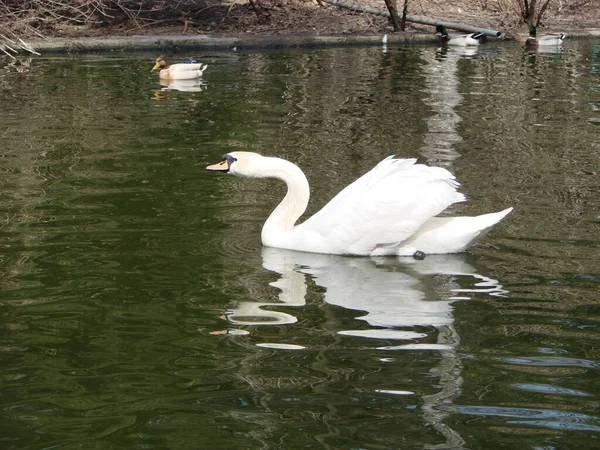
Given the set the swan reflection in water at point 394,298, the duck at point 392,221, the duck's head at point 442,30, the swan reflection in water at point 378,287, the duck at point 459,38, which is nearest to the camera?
the swan reflection in water at point 394,298

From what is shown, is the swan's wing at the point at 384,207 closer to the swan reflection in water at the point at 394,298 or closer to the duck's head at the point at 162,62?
the swan reflection in water at the point at 394,298

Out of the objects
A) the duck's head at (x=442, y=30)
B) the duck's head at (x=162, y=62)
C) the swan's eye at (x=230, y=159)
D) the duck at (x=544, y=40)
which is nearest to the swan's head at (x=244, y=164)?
the swan's eye at (x=230, y=159)

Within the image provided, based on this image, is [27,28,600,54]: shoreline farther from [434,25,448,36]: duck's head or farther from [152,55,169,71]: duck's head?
[152,55,169,71]: duck's head

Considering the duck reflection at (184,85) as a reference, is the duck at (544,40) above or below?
above

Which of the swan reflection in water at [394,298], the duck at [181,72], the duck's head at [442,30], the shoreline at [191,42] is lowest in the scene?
the swan reflection in water at [394,298]

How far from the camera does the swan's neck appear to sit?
756 cm

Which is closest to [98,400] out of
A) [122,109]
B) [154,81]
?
[122,109]

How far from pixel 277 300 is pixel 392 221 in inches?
46.5

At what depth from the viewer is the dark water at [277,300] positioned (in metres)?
4.53

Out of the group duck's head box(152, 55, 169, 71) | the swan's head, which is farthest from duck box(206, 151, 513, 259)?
duck's head box(152, 55, 169, 71)

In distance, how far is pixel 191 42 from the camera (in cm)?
2252

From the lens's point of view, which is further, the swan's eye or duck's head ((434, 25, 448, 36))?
duck's head ((434, 25, 448, 36))

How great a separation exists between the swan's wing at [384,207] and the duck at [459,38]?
1662 centimetres

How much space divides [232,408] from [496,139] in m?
7.58
